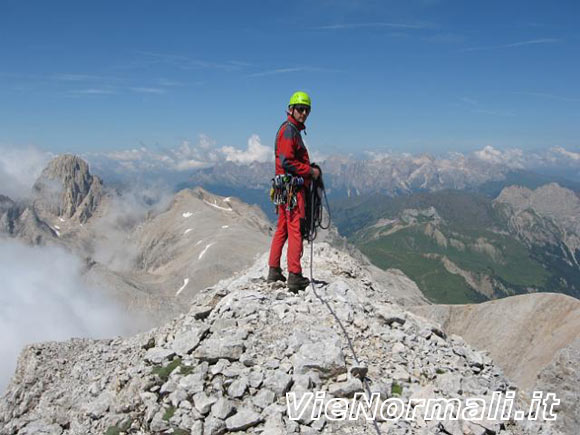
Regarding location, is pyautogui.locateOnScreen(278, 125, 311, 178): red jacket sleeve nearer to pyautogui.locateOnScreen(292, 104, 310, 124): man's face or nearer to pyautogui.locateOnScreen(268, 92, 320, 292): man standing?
pyautogui.locateOnScreen(268, 92, 320, 292): man standing

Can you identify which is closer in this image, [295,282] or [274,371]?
[274,371]

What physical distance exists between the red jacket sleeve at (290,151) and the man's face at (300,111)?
0.43 metres

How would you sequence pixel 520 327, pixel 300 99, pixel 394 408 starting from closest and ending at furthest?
Answer: pixel 394 408 → pixel 300 99 → pixel 520 327

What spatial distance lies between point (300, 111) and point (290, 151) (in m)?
1.26

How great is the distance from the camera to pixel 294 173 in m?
13.9

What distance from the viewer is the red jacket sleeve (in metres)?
13.6

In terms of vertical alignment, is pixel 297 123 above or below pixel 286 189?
above

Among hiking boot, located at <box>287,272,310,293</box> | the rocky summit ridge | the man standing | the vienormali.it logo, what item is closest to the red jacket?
the man standing

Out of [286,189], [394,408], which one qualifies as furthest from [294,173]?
[394,408]

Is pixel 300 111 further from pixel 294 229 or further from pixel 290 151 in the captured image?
pixel 294 229

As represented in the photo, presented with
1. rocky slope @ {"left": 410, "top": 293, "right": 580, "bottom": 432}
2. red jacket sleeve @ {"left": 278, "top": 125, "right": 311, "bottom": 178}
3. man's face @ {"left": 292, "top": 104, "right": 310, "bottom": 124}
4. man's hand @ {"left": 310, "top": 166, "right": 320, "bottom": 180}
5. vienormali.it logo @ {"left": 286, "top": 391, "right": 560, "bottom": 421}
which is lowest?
rocky slope @ {"left": 410, "top": 293, "right": 580, "bottom": 432}

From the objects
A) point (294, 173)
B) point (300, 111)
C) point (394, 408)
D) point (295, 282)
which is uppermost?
point (300, 111)

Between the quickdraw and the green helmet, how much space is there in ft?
7.27

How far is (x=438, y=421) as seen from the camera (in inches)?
370
